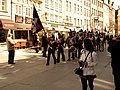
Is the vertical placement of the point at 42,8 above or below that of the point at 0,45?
above

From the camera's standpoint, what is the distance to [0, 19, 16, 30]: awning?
3244 cm

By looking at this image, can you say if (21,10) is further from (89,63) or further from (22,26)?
(89,63)

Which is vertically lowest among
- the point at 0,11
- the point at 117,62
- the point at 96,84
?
the point at 96,84

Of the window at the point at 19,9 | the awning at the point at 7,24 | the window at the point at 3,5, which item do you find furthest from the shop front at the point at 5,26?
the window at the point at 19,9

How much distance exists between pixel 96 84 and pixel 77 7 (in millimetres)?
55365

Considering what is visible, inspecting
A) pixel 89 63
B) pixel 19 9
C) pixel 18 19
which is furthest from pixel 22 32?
pixel 89 63

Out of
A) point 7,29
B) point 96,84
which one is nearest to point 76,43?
point 96,84

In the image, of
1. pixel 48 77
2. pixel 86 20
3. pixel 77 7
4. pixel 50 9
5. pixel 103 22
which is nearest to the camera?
pixel 48 77

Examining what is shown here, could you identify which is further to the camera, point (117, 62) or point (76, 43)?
point (76, 43)

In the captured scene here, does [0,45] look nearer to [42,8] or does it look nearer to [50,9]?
[42,8]

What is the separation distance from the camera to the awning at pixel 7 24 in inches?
1277

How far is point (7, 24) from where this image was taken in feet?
109

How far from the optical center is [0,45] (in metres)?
32.3

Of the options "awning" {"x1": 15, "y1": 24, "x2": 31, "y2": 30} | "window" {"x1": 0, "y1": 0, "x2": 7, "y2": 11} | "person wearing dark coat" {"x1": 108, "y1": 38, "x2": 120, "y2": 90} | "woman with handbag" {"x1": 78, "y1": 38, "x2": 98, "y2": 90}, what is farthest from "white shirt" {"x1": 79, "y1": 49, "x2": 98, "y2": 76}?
"awning" {"x1": 15, "y1": 24, "x2": 31, "y2": 30}
